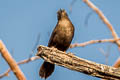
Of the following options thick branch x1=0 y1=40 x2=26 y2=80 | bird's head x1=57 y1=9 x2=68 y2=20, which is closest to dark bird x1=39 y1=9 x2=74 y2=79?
bird's head x1=57 y1=9 x2=68 y2=20

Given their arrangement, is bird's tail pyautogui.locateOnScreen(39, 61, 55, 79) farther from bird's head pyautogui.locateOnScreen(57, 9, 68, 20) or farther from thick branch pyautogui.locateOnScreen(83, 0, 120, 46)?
thick branch pyautogui.locateOnScreen(83, 0, 120, 46)

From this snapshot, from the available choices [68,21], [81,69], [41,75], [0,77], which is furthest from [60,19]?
[81,69]

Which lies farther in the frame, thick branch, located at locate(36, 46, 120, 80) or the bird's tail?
the bird's tail

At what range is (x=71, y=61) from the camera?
4.33m

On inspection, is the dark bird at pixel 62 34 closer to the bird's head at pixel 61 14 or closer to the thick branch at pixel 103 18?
the bird's head at pixel 61 14

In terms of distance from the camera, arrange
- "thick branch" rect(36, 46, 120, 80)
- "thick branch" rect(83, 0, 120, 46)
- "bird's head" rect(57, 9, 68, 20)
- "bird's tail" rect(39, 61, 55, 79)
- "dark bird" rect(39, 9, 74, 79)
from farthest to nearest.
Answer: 1. "thick branch" rect(83, 0, 120, 46)
2. "bird's head" rect(57, 9, 68, 20)
3. "dark bird" rect(39, 9, 74, 79)
4. "bird's tail" rect(39, 61, 55, 79)
5. "thick branch" rect(36, 46, 120, 80)

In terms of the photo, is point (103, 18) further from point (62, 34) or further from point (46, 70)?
point (46, 70)

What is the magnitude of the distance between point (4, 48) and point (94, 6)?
2479 mm

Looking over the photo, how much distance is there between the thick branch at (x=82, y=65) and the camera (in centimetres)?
428

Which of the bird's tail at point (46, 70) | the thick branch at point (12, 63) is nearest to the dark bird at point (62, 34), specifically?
the bird's tail at point (46, 70)

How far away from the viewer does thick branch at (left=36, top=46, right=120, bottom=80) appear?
14.0 ft

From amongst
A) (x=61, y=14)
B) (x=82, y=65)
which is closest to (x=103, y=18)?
(x=61, y=14)

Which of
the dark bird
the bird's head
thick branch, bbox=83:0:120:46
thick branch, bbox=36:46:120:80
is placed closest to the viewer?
thick branch, bbox=36:46:120:80

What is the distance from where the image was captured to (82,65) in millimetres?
4301
